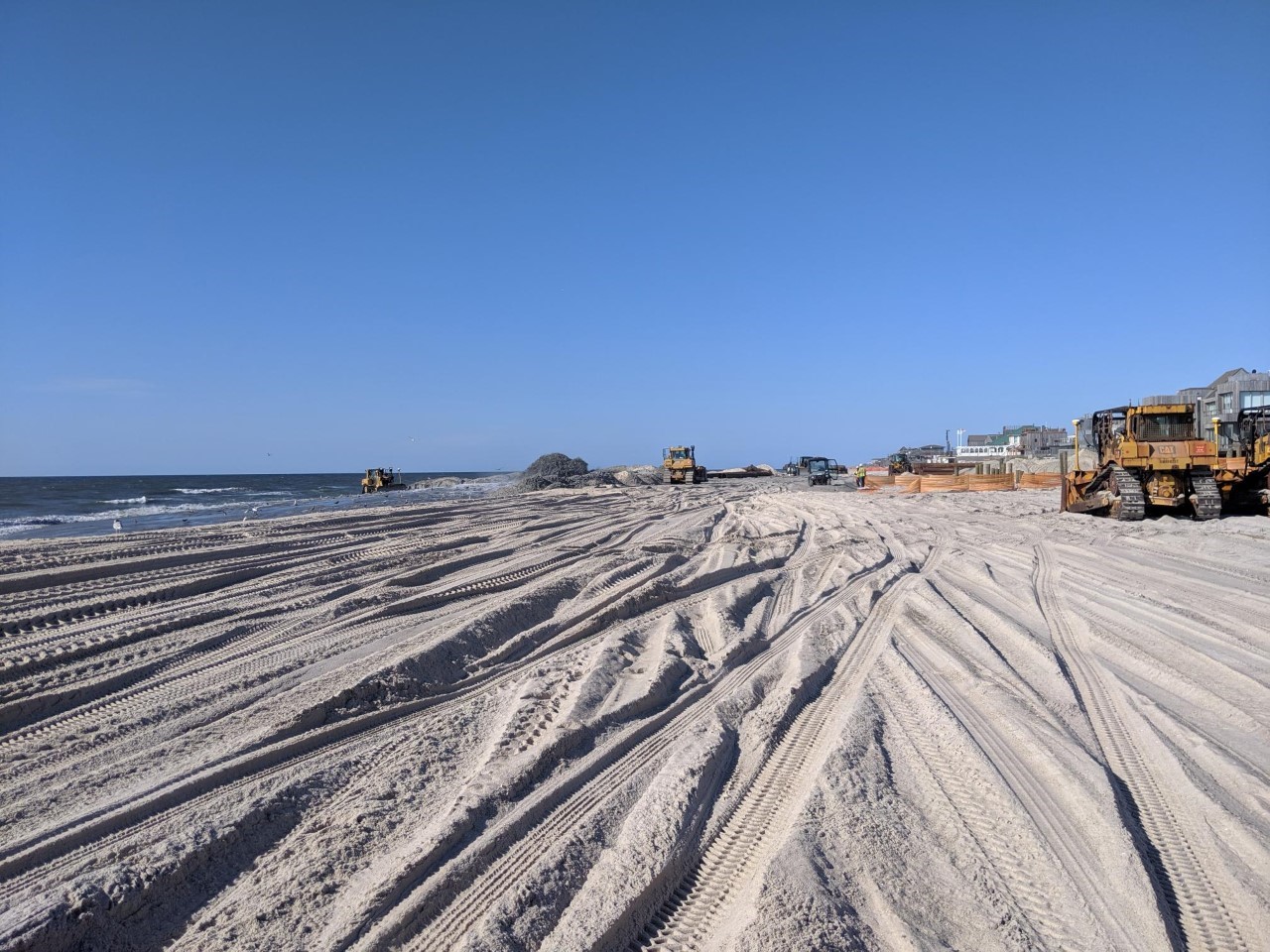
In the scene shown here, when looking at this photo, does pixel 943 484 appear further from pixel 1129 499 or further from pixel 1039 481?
pixel 1129 499

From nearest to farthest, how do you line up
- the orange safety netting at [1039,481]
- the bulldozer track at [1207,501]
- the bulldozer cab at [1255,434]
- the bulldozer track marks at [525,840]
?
1. the bulldozer track marks at [525,840]
2. the bulldozer track at [1207,501]
3. the bulldozer cab at [1255,434]
4. the orange safety netting at [1039,481]

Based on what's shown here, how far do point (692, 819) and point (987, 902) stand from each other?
3.90 ft

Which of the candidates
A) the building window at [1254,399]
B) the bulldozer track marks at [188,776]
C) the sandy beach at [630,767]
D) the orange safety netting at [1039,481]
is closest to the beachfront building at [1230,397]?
the building window at [1254,399]

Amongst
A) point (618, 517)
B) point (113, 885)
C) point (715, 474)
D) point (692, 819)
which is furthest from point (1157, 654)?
point (715, 474)

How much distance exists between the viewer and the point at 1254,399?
112 feet

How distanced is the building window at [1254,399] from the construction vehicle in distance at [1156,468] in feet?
81.1

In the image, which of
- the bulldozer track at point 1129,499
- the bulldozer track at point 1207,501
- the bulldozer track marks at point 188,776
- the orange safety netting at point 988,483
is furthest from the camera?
the orange safety netting at point 988,483

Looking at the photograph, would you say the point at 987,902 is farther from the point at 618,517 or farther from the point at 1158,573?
the point at 618,517

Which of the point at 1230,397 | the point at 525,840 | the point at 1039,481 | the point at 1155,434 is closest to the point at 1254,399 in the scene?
the point at 1230,397

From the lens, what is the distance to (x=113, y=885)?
2.73 meters

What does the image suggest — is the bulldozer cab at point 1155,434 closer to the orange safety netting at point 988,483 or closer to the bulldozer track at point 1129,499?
the bulldozer track at point 1129,499

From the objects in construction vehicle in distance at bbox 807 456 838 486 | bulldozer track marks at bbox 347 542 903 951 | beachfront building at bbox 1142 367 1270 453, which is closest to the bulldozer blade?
bulldozer track marks at bbox 347 542 903 951

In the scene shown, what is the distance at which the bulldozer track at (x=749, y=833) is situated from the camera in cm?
261

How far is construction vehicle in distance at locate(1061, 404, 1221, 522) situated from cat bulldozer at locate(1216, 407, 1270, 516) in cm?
70
